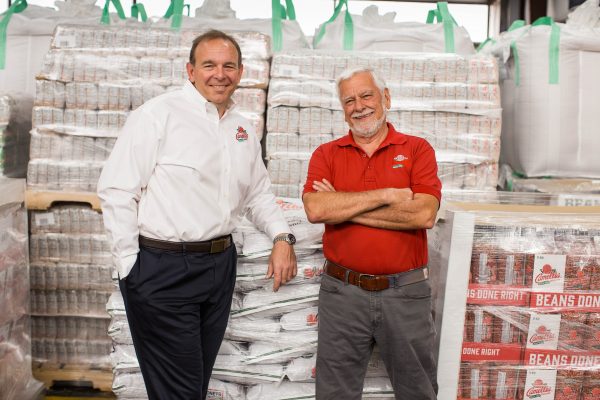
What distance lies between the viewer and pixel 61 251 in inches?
153

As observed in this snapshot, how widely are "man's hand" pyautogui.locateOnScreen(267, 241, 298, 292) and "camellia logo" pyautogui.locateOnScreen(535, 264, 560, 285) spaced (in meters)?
1.17

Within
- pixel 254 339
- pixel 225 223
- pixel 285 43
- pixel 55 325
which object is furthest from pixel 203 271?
pixel 285 43

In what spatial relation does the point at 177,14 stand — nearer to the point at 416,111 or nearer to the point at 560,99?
the point at 416,111

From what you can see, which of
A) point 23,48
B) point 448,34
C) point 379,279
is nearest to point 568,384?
point 379,279

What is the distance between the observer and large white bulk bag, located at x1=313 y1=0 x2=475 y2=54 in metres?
4.24

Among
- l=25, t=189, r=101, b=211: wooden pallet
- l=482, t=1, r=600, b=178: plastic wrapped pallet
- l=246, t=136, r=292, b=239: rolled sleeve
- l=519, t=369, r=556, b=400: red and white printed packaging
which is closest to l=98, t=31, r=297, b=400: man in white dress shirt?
l=246, t=136, r=292, b=239: rolled sleeve

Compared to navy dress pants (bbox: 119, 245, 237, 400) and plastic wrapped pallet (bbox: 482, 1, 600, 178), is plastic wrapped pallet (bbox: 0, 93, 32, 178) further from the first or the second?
plastic wrapped pallet (bbox: 482, 1, 600, 178)

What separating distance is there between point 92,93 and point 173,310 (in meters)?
1.97

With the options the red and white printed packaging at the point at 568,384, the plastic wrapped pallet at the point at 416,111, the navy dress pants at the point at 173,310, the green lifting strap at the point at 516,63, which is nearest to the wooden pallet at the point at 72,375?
the navy dress pants at the point at 173,310

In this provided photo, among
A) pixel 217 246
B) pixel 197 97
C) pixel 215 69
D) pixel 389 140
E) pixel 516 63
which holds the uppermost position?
pixel 516 63

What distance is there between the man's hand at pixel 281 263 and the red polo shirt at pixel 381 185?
0.20 metres

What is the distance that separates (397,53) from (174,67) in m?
1.44

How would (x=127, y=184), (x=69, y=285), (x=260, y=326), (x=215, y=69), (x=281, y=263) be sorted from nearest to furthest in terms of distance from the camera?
1. (x=127, y=184)
2. (x=215, y=69)
3. (x=281, y=263)
4. (x=260, y=326)
5. (x=69, y=285)

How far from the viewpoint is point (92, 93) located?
150 inches
